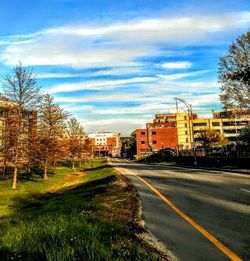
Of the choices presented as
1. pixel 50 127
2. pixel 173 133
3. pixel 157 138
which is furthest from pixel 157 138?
pixel 50 127

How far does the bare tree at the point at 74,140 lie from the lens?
62.9m

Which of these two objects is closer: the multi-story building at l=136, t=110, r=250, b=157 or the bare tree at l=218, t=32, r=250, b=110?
the bare tree at l=218, t=32, r=250, b=110

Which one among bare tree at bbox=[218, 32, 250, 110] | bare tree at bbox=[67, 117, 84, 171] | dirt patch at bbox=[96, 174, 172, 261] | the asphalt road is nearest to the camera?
the asphalt road

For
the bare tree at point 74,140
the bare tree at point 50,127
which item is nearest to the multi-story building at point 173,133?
the bare tree at point 74,140

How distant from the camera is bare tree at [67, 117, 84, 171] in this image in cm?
6285

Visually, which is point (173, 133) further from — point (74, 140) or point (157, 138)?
point (74, 140)

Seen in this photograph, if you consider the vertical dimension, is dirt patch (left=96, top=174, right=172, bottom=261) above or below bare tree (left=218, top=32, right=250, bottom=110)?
below

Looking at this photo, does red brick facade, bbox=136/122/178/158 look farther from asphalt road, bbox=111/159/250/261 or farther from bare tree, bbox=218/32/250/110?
asphalt road, bbox=111/159/250/261

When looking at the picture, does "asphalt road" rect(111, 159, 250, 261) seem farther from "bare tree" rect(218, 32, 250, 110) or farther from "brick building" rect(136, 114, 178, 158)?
"brick building" rect(136, 114, 178, 158)

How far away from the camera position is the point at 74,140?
2586 inches

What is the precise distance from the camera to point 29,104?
31.4 m

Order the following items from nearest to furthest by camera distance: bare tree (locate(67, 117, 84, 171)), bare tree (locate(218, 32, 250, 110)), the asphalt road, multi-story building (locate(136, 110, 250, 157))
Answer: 1. the asphalt road
2. bare tree (locate(218, 32, 250, 110))
3. bare tree (locate(67, 117, 84, 171))
4. multi-story building (locate(136, 110, 250, 157))

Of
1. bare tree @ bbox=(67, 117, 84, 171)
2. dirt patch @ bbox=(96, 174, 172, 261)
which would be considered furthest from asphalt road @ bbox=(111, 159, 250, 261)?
bare tree @ bbox=(67, 117, 84, 171)

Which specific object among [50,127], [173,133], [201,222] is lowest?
[201,222]
